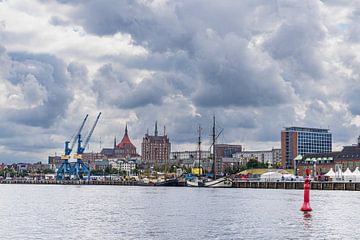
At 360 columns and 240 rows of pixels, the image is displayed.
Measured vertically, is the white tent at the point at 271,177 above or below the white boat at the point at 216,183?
above

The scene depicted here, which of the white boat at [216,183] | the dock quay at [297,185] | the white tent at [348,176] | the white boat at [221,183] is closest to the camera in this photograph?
the dock quay at [297,185]

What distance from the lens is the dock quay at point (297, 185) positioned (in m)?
133

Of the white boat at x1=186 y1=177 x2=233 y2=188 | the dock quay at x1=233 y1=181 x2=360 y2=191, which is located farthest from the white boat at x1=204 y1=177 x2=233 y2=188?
the dock quay at x1=233 y1=181 x2=360 y2=191

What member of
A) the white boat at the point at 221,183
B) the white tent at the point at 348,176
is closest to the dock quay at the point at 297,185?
the white boat at the point at 221,183

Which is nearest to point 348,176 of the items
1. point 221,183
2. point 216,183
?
point 221,183

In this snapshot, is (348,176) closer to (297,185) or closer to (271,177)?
(297,185)

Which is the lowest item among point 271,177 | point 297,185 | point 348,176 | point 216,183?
point 216,183

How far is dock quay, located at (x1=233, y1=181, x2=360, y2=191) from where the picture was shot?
133 m

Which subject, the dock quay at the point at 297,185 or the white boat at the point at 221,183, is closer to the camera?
the dock quay at the point at 297,185

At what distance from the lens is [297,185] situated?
490ft

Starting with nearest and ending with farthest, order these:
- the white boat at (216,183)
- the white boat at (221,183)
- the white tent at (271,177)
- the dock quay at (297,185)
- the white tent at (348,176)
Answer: the dock quay at (297,185) → the white tent at (348,176) → the white tent at (271,177) → the white boat at (221,183) → the white boat at (216,183)

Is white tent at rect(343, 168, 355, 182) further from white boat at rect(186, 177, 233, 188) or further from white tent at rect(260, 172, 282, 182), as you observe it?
white boat at rect(186, 177, 233, 188)

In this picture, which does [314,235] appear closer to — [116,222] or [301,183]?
[116,222]

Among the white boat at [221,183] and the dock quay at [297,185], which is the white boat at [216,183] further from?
the dock quay at [297,185]
